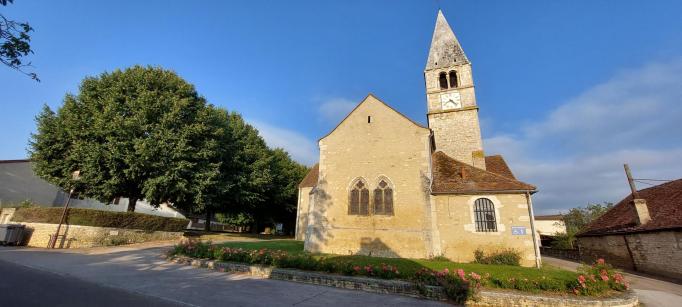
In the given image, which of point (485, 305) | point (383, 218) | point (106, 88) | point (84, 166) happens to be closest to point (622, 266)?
point (383, 218)

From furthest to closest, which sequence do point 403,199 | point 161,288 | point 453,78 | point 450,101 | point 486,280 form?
point 453,78, point 450,101, point 403,199, point 486,280, point 161,288

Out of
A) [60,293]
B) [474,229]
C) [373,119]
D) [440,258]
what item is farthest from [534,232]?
[60,293]

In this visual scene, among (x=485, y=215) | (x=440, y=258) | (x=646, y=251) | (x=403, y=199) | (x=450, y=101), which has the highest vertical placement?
(x=450, y=101)

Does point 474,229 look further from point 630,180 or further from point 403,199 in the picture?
point 630,180

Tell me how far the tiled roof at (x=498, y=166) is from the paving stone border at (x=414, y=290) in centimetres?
1269

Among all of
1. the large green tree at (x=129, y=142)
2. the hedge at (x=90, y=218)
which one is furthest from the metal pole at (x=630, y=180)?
the hedge at (x=90, y=218)

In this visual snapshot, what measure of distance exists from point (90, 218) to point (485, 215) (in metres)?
23.2

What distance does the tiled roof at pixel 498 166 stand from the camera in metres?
21.1

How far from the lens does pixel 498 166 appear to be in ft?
72.9

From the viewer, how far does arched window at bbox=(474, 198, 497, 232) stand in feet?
48.6

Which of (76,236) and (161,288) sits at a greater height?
(76,236)

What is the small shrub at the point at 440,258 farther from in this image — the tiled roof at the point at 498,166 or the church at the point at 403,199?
the tiled roof at the point at 498,166

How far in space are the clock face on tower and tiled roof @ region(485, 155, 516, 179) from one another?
16.6 ft

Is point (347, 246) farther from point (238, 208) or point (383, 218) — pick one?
point (238, 208)
